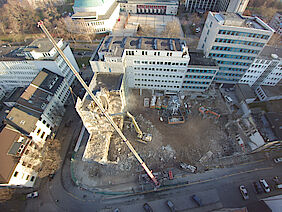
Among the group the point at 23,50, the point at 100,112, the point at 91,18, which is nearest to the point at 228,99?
the point at 100,112

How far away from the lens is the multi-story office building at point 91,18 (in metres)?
95.2

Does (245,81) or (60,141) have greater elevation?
(245,81)

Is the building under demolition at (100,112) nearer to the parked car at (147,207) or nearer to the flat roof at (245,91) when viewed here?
the parked car at (147,207)

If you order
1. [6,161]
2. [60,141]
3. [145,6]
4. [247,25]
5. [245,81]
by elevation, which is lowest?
[6,161]

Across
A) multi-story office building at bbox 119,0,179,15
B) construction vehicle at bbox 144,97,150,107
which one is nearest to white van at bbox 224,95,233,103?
construction vehicle at bbox 144,97,150,107

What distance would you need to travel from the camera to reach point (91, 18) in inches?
3787

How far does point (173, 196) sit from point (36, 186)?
137 ft

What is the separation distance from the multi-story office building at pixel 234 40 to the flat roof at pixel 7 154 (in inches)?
2891

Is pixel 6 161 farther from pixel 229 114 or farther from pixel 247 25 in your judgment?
pixel 247 25

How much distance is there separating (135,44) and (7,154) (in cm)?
5309

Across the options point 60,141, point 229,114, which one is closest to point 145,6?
point 229,114

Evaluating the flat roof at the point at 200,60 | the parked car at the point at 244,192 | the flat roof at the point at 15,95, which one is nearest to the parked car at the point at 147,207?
the parked car at the point at 244,192

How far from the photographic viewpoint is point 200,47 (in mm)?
64500

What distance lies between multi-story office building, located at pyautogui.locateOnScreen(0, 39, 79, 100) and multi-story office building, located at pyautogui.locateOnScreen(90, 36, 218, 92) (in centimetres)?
1737
